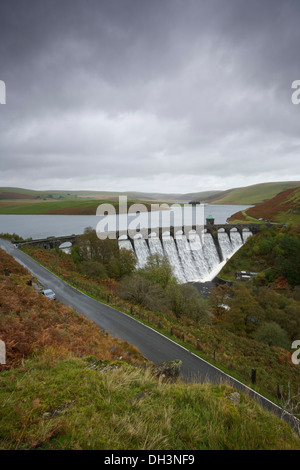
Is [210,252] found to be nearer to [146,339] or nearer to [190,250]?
[190,250]

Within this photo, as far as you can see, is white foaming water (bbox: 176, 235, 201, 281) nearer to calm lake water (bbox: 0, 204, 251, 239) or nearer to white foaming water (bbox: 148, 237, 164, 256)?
white foaming water (bbox: 148, 237, 164, 256)

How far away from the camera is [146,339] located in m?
14.5

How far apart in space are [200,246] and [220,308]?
80.8 ft

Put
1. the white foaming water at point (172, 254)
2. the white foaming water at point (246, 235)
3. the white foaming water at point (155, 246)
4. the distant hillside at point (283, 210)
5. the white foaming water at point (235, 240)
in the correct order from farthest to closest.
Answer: the distant hillside at point (283, 210) < the white foaming water at point (246, 235) < the white foaming water at point (235, 240) < the white foaming water at point (155, 246) < the white foaming water at point (172, 254)

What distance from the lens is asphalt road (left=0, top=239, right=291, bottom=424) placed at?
11080 mm

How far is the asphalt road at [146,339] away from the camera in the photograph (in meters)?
11.1

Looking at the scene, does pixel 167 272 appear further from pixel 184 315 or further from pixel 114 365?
pixel 114 365

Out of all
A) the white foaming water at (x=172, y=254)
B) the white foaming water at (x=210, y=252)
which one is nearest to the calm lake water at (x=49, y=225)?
Answer: the white foaming water at (x=210, y=252)

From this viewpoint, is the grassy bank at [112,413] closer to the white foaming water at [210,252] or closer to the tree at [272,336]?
the tree at [272,336]

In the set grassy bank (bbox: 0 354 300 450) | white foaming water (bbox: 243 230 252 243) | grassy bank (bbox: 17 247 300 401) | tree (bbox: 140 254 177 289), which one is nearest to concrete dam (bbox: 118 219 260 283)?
white foaming water (bbox: 243 230 252 243)

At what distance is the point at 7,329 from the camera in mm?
7574

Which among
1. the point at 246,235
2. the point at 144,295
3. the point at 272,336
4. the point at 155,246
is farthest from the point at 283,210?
the point at 144,295

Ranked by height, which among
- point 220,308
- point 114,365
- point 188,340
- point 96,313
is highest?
point 114,365
